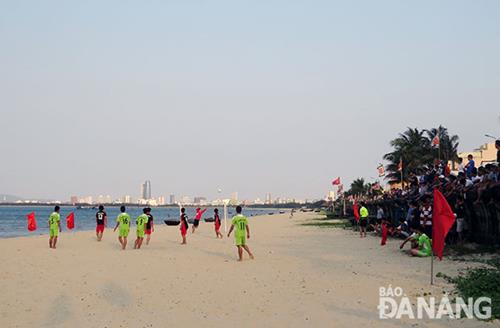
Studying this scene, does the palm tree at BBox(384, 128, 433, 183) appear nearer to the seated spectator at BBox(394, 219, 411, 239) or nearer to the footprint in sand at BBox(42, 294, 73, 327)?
the seated spectator at BBox(394, 219, 411, 239)

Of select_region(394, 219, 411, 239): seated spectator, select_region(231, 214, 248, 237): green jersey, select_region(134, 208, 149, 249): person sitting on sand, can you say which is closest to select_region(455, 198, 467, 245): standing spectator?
select_region(394, 219, 411, 239): seated spectator

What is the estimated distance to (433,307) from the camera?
28.1ft

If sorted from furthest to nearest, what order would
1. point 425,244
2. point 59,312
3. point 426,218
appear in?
point 426,218 < point 425,244 < point 59,312

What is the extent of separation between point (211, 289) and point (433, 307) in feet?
15.4

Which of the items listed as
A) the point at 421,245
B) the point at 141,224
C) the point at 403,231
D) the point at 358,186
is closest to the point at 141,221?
the point at 141,224

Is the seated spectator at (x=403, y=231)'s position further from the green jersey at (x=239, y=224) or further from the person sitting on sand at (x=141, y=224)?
the person sitting on sand at (x=141, y=224)

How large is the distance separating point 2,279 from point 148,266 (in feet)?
12.8

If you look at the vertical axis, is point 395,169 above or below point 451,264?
above

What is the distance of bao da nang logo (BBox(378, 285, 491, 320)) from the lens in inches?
317

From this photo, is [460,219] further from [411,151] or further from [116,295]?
[411,151]

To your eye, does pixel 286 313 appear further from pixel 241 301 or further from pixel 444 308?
pixel 444 308

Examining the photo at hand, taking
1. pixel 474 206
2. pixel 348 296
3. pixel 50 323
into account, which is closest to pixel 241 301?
pixel 348 296

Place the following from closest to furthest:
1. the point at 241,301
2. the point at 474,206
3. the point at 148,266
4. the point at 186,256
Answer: the point at 241,301 < the point at 148,266 < the point at 474,206 < the point at 186,256

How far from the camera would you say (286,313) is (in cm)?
881
